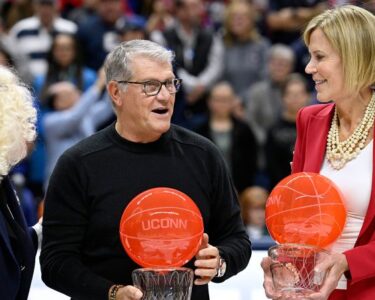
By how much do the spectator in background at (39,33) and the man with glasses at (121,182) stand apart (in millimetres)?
5230

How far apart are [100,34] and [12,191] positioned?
564 centimetres

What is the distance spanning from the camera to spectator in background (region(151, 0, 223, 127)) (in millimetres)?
9023

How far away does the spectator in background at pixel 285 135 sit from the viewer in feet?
26.7

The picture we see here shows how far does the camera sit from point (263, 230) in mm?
7375

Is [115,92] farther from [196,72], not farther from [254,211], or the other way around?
[196,72]

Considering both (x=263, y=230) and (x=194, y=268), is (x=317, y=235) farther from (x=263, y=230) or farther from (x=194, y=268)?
(x=263, y=230)

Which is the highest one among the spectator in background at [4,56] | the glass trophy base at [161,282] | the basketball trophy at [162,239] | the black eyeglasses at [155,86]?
the black eyeglasses at [155,86]

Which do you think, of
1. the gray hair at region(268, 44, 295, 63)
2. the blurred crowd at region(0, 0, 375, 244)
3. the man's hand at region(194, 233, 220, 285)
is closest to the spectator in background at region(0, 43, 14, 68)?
the blurred crowd at region(0, 0, 375, 244)

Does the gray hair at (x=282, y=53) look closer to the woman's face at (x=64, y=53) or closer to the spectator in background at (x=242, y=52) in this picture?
the spectator in background at (x=242, y=52)

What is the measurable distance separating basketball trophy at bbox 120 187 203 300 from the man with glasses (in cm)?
25

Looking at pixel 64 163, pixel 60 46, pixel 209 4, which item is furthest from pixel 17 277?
pixel 209 4

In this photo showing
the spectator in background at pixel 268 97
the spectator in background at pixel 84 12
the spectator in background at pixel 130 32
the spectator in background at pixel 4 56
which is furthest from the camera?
the spectator in background at pixel 84 12

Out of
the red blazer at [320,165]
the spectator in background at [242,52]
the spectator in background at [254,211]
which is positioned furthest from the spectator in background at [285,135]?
the red blazer at [320,165]

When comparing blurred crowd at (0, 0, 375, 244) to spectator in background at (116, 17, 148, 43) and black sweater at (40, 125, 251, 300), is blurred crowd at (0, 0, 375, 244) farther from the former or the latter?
black sweater at (40, 125, 251, 300)
